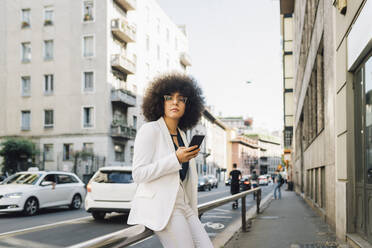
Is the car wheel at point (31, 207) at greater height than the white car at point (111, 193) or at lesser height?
lesser

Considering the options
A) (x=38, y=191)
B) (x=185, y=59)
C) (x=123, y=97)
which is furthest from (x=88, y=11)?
(x=38, y=191)

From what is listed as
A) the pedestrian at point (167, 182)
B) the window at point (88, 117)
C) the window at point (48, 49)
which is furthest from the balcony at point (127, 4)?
the pedestrian at point (167, 182)

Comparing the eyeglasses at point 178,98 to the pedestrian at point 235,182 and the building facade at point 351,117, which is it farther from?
the pedestrian at point 235,182

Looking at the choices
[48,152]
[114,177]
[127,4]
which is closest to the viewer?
[114,177]

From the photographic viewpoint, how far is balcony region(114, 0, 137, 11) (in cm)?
4216

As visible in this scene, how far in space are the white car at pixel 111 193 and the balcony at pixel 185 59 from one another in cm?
5099

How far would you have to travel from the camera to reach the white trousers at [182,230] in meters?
2.78

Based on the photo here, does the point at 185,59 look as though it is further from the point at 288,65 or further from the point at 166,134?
the point at 166,134

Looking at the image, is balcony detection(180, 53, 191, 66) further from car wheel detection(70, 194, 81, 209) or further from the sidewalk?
the sidewalk

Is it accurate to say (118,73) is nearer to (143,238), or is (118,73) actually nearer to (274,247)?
(274,247)

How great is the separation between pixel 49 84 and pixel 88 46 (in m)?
4.93

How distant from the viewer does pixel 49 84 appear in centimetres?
4153

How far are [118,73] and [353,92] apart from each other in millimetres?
36231

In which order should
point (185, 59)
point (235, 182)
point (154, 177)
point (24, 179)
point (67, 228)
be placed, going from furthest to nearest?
point (185, 59)
point (235, 182)
point (24, 179)
point (67, 228)
point (154, 177)
